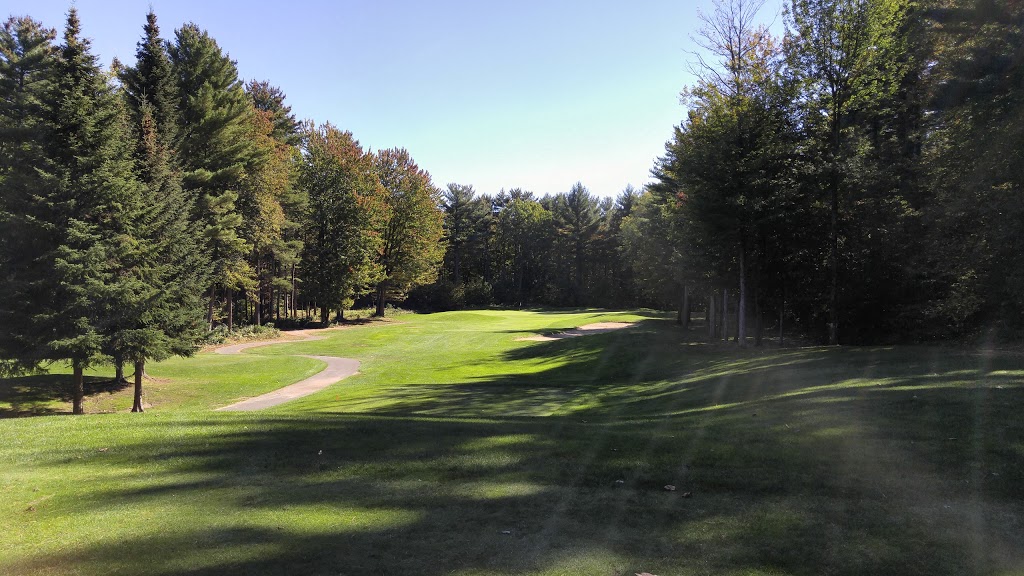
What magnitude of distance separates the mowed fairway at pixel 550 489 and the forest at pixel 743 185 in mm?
7308

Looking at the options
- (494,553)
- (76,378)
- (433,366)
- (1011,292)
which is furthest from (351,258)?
(494,553)

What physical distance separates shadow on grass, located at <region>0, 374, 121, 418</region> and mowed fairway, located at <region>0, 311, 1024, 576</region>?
9786 millimetres

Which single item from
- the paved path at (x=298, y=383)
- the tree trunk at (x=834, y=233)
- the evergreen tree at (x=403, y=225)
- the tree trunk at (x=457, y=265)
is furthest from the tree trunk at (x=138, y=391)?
the tree trunk at (x=457, y=265)

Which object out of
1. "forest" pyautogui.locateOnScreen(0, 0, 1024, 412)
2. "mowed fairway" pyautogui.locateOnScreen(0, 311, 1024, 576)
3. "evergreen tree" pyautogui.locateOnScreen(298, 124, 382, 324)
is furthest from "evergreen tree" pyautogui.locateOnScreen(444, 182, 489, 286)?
"mowed fairway" pyautogui.locateOnScreen(0, 311, 1024, 576)

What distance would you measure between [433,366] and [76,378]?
1355 cm

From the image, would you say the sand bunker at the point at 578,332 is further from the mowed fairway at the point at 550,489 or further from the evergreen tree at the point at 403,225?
the mowed fairway at the point at 550,489

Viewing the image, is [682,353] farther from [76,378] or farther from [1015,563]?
[76,378]

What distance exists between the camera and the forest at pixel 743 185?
16.2 meters

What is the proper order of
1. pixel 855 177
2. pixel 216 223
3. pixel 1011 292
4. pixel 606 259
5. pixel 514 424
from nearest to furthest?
pixel 514 424 < pixel 1011 292 < pixel 855 177 < pixel 216 223 < pixel 606 259

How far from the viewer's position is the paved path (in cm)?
1852

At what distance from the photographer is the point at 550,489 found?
602cm

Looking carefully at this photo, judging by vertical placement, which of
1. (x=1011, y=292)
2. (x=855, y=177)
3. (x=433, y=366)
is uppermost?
(x=855, y=177)

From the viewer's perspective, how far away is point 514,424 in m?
9.88

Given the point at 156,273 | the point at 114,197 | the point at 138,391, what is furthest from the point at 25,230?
the point at 138,391
